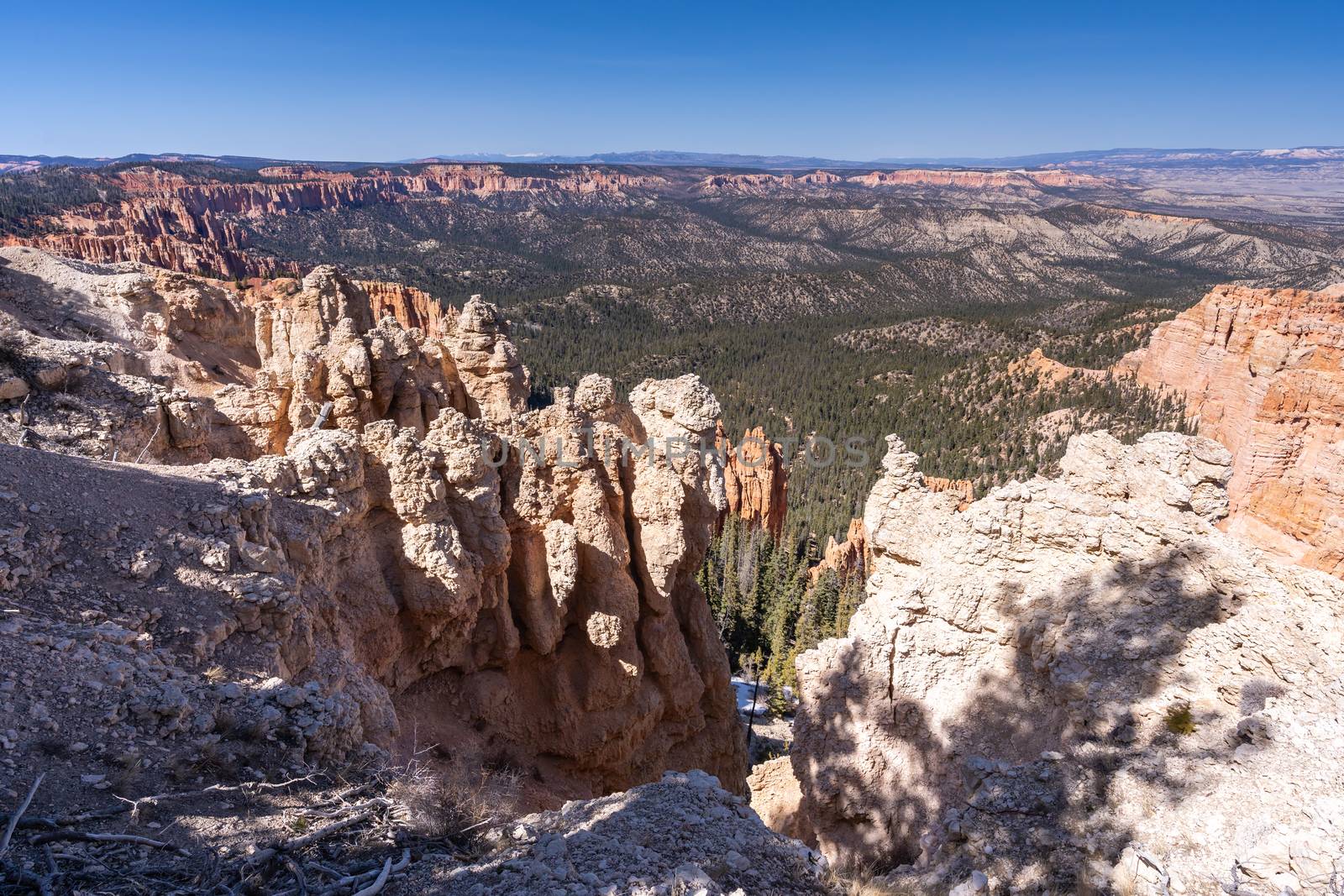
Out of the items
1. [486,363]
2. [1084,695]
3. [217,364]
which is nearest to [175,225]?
[217,364]

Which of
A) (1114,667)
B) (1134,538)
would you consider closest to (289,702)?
(1114,667)

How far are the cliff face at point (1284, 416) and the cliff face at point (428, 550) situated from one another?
948 centimetres

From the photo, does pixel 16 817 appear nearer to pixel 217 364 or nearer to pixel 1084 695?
pixel 1084 695

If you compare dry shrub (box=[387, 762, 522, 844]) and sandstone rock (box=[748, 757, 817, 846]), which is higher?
dry shrub (box=[387, 762, 522, 844])

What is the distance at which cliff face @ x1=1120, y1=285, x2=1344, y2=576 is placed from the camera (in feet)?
Result: 57.4

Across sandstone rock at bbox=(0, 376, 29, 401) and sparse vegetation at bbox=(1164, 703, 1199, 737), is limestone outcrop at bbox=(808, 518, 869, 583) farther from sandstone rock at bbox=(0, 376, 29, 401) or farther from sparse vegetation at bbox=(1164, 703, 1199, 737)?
sandstone rock at bbox=(0, 376, 29, 401)

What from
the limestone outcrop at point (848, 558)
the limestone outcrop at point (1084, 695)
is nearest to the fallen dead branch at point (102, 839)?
the limestone outcrop at point (1084, 695)

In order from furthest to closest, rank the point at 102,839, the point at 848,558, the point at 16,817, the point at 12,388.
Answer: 1. the point at 848,558
2. the point at 12,388
3. the point at 102,839
4. the point at 16,817

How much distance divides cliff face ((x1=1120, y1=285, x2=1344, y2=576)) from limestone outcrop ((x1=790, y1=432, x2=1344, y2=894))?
16.7ft

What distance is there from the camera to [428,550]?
9133 mm

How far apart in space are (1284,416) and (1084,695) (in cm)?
2384

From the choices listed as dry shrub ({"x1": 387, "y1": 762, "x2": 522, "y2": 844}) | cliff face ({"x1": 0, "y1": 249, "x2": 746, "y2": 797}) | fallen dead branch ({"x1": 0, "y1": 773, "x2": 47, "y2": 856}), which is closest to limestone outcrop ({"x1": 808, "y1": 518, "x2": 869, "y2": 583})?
cliff face ({"x1": 0, "y1": 249, "x2": 746, "y2": 797})

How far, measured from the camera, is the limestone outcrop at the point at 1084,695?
4.79 m

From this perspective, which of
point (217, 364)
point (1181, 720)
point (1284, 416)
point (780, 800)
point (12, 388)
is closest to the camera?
point (1181, 720)
